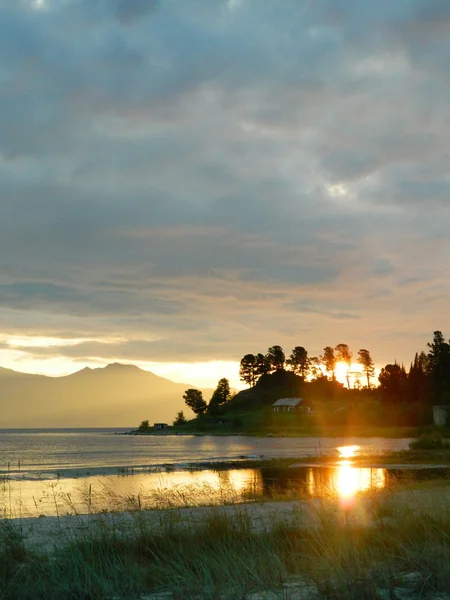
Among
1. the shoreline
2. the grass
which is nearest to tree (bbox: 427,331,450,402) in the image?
the shoreline

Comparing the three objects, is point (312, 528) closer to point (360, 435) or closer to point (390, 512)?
point (390, 512)

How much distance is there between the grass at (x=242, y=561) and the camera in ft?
28.1

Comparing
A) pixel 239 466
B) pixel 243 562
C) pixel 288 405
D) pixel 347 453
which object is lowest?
pixel 347 453

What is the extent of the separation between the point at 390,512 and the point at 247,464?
42.8 metres

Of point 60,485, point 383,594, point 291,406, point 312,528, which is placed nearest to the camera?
point 383,594

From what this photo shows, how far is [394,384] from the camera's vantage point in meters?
159

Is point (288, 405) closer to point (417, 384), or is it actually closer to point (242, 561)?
point (417, 384)

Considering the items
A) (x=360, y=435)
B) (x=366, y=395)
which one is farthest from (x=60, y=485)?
(x=366, y=395)

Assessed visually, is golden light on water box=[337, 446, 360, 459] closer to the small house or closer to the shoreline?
the shoreline

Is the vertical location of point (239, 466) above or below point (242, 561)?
below

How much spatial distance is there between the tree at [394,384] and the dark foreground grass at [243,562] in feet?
487

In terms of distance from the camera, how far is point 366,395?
198m

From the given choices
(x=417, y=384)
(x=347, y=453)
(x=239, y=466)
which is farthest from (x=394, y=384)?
(x=239, y=466)

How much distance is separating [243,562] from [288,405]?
184434 mm
